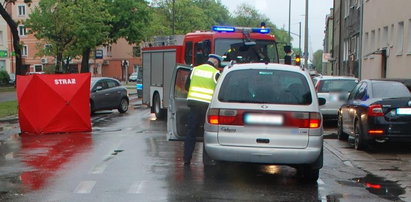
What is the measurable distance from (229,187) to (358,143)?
5232mm

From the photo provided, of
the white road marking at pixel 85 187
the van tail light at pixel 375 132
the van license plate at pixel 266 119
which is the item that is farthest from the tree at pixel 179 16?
the van license plate at pixel 266 119

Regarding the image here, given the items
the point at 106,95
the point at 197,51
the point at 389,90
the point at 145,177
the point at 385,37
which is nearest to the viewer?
the point at 145,177

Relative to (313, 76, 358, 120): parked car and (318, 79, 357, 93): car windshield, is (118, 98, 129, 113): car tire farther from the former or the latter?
(318, 79, 357, 93): car windshield

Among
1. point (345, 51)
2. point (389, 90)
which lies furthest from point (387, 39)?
point (345, 51)

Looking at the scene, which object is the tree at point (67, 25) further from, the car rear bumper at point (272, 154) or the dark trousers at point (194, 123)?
the car rear bumper at point (272, 154)

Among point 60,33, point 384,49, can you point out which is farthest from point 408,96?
point 60,33

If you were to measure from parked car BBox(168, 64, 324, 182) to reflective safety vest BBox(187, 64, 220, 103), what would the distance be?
849 millimetres

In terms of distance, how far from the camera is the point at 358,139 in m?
12.3

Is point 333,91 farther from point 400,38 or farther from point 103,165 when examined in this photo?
point 103,165

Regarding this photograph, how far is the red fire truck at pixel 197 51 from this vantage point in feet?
54.6

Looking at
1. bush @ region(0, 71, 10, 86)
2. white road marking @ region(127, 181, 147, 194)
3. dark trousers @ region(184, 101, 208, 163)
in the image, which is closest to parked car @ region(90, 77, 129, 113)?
dark trousers @ region(184, 101, 208, 163)

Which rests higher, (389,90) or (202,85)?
(202,85)

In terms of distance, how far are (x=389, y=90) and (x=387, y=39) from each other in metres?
15.4

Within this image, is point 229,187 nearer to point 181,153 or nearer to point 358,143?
point 181,153
